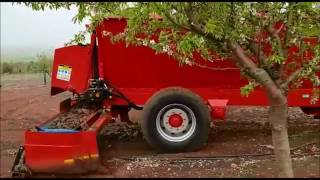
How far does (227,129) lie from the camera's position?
364 inches

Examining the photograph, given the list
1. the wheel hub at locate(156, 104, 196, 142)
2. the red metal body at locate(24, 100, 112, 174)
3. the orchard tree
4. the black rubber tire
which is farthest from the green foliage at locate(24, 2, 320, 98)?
the wheel hub at locate(156, 104, 196, 142)

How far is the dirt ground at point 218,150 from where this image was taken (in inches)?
260

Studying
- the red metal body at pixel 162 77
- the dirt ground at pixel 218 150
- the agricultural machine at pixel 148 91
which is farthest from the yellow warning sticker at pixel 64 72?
the dirt ground at pixel 218 150

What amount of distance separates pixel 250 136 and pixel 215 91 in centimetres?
105

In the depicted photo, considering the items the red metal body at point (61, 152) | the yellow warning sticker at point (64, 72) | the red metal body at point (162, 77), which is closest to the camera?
the red metal body at point (61, 152)

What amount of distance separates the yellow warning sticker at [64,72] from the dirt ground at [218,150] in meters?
1.12

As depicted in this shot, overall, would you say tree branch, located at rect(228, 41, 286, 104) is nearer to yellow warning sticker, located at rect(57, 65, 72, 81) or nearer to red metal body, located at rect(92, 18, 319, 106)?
red metal body, located at rect(92, 18, 319, 106)

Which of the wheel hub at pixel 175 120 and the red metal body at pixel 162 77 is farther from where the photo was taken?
the red metal body at pixel 162 77

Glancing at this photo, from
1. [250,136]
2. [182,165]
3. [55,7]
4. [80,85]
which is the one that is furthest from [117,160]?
[55,7]

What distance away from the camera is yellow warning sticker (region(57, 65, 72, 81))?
8.49 meters

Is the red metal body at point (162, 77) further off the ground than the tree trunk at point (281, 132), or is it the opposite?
the red metal body at point (162, 77)

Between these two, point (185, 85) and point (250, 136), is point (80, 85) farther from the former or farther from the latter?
point (250, 136)

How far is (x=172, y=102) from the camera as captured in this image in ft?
24.7

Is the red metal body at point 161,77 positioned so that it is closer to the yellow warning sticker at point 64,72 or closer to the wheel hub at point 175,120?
the yellow warning sticker at point 64,72
